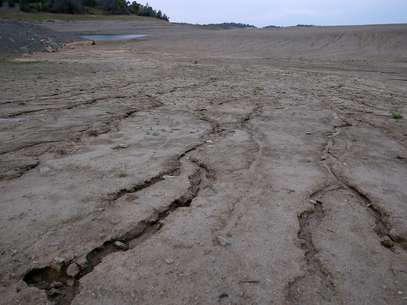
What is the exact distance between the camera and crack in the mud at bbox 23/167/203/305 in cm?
165

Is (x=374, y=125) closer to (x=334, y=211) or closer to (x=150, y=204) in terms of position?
(x=334, y=211)

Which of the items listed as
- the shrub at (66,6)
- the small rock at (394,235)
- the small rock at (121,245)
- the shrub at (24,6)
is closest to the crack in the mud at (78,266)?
the small rock at (121,245)

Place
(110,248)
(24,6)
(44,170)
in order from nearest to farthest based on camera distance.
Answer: (110,248) → (44,170) → (24,6)

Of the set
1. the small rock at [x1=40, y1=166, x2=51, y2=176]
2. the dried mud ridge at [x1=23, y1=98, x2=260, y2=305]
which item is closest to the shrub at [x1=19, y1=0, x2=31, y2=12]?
the small rock at [x1=40, y1=166, x2=51, y2=176]

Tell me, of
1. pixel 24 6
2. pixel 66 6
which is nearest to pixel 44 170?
pixel 24 6

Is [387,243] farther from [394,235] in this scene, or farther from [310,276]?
[310,276]

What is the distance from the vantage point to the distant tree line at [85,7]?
36906mm

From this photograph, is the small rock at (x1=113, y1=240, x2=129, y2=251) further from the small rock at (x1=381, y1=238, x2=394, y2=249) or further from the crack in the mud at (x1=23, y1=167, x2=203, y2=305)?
the small rock at (x1=381, y1=238, x2=394, y2=249)

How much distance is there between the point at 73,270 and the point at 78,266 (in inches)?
1.3

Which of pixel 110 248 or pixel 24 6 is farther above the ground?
pixel 110 248

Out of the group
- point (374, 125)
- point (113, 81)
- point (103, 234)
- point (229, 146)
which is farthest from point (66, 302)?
point (113, 81)

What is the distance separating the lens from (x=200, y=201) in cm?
242

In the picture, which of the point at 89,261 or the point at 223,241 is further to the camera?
the point at 223,241

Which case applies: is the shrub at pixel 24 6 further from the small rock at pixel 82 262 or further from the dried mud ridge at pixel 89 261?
the small rock at pixel 82 262
